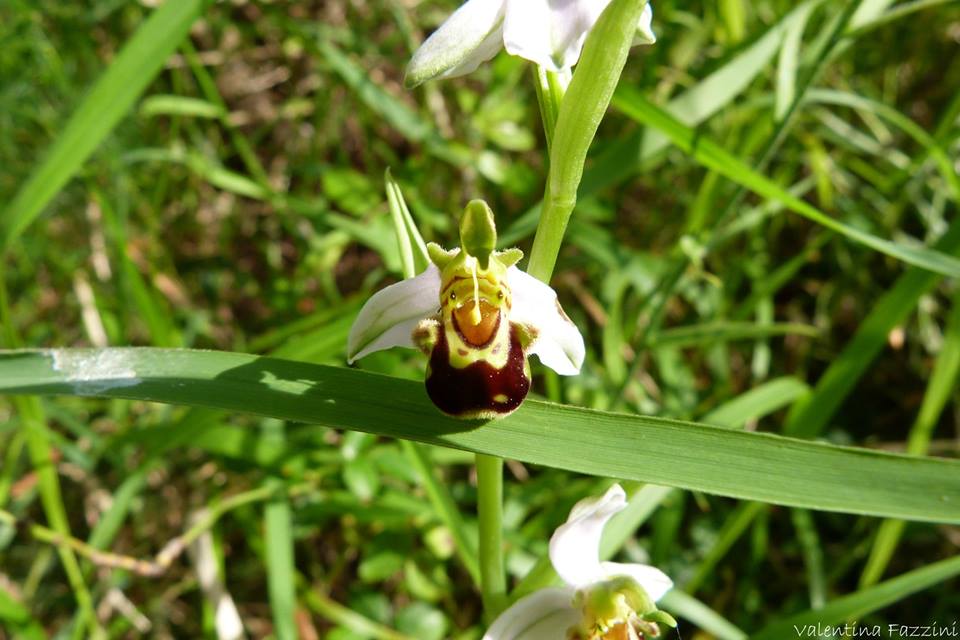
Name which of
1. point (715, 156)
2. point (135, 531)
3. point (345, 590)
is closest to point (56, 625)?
point (135, 531)

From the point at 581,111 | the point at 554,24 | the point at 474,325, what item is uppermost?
the point at 554,24

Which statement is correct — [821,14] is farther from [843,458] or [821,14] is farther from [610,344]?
[843,458]

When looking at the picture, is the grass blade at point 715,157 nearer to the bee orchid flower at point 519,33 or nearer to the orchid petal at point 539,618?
the bee orchid flower at point 519,33

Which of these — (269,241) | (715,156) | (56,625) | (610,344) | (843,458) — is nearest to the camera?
(843,458)

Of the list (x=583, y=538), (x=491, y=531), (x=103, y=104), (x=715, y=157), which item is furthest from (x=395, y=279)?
(x=583, y=538)

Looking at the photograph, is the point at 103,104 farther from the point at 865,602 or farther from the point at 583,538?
the point at 865,602

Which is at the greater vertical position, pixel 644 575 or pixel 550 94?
pixel 550 94

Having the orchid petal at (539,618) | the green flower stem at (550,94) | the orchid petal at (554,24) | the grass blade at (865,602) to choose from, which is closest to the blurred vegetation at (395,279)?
the grass blade at (865,602)

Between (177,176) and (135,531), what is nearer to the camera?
(135,531)
